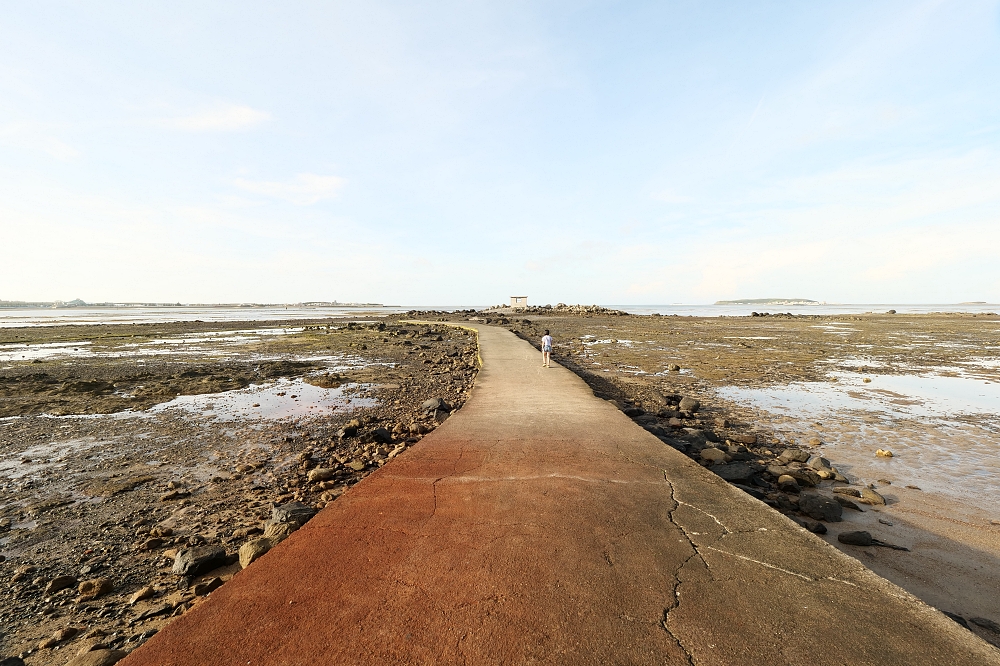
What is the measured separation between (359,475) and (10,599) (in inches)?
125

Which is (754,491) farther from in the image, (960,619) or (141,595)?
(141,595)

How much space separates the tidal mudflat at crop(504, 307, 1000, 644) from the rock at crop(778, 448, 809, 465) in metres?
0.02

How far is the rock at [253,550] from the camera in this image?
11.8 feet

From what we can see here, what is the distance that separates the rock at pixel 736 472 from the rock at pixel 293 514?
493 centimetres

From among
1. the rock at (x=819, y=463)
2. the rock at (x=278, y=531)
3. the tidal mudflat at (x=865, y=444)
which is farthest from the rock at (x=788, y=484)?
the rock at (x=278, y=531)

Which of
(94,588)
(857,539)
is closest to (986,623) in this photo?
(857,539)

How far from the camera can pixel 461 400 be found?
34.4 feet

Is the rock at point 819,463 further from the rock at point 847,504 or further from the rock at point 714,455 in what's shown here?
the rock at point 714,455

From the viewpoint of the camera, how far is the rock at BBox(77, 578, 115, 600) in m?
3.40

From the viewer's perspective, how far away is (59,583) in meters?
3.51

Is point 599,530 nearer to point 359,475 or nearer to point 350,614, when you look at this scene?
point 350,614

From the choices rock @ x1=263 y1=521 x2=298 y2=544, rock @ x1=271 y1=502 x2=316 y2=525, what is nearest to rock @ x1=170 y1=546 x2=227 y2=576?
rock @ x1=263 y1=521 x2=298 y2=544

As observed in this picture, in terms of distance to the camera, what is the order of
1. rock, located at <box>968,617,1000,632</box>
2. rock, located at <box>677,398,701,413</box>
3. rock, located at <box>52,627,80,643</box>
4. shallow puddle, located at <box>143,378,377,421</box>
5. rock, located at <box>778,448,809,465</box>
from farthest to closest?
rock, located at <box>677,398,701,413</box>
shallow puddle, located at <box>143,378,377,421</box>
rock, located at <box>778,448,809,465</box>
rock, located at <box>968,617,1000,632</box>
rock, located at <box>52,627,80,643</box>

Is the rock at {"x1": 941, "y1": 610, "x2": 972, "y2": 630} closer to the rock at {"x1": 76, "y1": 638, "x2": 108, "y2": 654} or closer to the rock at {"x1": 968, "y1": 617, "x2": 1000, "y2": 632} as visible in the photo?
the rock at {"x1": 968, "y1": 617, "x2": 1000, "y2": 632}
